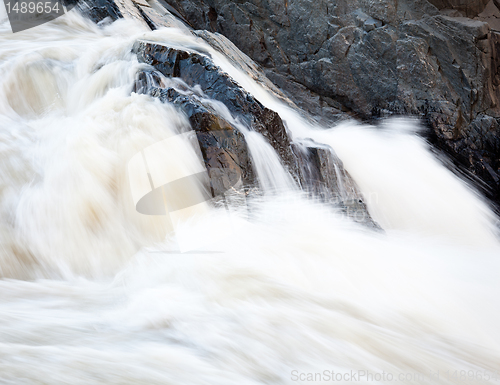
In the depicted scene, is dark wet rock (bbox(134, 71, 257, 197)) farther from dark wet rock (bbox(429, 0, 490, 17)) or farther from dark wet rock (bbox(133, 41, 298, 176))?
dark wet rock (bbox(429, 0, 490, 17))

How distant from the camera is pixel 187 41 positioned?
5398mm

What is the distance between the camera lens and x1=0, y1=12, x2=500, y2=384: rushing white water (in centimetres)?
156

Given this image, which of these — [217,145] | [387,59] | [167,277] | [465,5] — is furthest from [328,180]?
[465,5]

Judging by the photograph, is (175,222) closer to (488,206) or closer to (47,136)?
(47,136)

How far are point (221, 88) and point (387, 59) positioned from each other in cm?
546

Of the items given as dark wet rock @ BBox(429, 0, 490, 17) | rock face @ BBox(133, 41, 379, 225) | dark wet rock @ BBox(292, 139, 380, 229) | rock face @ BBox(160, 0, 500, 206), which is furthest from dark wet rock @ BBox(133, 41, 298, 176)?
dark wet rock @ BBox(429, 0, 490, 17)

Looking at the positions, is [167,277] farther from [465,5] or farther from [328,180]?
[465,5]

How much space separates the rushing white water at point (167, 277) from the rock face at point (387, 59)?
13.1 feet

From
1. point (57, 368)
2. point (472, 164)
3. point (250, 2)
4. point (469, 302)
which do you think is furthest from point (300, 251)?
point (250, 2)

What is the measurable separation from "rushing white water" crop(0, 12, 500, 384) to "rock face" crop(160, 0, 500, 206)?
13.1 ft

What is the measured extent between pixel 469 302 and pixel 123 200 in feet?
9.46

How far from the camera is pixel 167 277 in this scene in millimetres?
2279

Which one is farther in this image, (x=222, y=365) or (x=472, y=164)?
(x=472, y=164)

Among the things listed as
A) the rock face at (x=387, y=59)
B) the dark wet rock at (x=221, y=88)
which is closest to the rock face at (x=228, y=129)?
the dark wet rock at (x=221, y=88)
